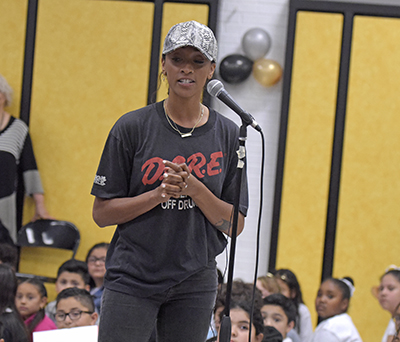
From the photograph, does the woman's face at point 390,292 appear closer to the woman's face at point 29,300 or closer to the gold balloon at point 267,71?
the gold balloon at point 267,71

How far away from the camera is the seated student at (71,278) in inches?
131

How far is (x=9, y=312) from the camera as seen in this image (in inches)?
98.3

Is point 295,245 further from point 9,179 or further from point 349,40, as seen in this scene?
point 9,179

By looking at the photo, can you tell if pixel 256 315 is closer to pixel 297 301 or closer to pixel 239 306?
pixel 239 306

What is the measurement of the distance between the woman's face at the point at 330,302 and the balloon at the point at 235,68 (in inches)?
66.2

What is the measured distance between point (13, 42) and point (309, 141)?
7.59ft

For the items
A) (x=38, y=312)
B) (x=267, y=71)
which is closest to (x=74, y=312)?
(x=38, y=312)

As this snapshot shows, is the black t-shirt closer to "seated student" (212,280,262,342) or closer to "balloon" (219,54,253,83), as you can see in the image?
"seated student" (212,280,262,342)

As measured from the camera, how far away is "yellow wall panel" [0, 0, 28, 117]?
412cm

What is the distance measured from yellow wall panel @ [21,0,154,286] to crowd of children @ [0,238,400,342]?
0.58 metres

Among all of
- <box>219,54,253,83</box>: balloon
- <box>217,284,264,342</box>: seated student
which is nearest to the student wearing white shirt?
<box>217,284,264,342</box>: seated student

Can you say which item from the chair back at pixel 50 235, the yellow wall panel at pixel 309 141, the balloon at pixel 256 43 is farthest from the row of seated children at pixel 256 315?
the balloon at pixel 256 43

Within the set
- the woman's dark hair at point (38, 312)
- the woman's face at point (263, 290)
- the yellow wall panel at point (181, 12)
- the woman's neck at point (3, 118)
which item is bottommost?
the woman's dark hair at point (38, 312)

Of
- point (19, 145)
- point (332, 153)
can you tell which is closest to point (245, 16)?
point (332, 153)
